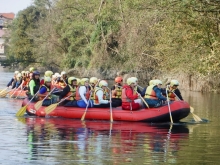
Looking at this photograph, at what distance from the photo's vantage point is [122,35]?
1820 inches

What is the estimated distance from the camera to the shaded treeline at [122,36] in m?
25.5

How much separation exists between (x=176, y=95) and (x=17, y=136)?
6297mm

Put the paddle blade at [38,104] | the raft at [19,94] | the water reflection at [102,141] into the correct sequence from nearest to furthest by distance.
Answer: the water reflection at [102,141]
the paddle blade at [38,104]
the raft at [19,94]

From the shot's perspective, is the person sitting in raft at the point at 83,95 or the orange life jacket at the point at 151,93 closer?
the orange life jacket at the point at 151,93

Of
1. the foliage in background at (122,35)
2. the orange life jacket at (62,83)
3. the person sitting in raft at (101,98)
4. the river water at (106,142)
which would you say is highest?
the foliage in background at (122,35)

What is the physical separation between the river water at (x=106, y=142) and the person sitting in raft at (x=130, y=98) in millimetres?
609

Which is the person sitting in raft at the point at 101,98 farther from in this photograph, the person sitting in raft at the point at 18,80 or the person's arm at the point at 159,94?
the person sitting in raft at the point at 18,80

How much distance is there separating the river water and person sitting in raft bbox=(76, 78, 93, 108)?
0.75 meters

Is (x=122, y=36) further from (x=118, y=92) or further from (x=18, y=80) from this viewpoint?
(x=118, y=92)

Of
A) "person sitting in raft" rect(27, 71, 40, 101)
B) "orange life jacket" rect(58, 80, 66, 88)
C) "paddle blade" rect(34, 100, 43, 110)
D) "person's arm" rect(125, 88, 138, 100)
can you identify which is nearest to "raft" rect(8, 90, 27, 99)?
"orange life jacket" rect(58, 80, 66, 88)

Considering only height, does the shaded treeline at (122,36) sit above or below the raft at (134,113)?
above

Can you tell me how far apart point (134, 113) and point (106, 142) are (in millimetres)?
4568

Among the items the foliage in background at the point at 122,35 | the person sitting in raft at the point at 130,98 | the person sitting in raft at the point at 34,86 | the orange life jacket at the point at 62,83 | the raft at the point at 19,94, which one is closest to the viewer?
the person sitting in raft at the point at 130,98

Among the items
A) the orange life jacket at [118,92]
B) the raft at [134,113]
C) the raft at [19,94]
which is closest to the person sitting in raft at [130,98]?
the raft at [134,113]
